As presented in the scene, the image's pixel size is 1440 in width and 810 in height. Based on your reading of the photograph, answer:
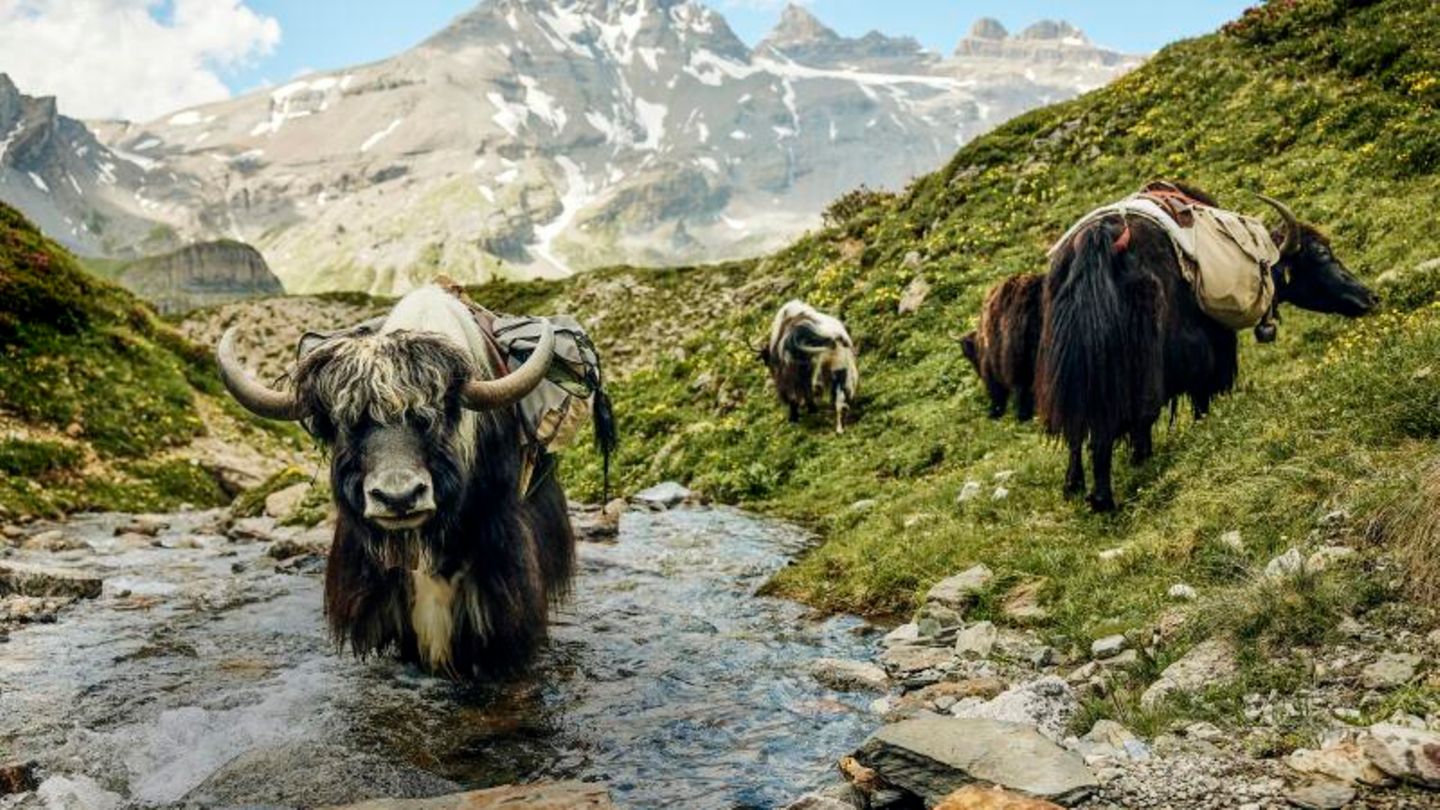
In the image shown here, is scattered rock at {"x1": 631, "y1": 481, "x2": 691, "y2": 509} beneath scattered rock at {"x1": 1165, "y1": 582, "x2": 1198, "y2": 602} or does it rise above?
beneath

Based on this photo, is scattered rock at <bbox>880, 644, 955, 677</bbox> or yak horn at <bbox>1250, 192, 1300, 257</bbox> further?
yak horn at <bbox>1250, 192, 1300, 257</bbox>

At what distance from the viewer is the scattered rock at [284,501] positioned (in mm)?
13727

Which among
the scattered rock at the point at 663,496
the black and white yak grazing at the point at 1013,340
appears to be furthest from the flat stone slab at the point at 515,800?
the scattered rock at the point at 663,496

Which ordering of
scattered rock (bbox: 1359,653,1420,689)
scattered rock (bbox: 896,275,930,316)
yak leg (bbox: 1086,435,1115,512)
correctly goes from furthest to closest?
scattered rock (bbox: 896,275,930,316), yak leg (bbox: 1086,435,1115,512), scattered rock (bbox: 1359,653,1420,689)

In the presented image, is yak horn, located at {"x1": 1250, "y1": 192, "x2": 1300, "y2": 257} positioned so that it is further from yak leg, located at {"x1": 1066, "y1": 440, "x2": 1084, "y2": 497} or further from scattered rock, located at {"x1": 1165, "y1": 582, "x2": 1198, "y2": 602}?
scattered rock, located at {"x1": 1165, "y1": 582, "x2": 1198, "y2": 602}

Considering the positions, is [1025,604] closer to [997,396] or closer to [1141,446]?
[1141,446]

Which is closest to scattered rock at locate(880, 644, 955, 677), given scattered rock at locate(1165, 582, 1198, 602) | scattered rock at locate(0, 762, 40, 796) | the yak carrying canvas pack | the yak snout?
scattered rock at locate(1165, 582, 1198, 602)

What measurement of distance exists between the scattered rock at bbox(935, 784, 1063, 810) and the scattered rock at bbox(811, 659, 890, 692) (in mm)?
2064

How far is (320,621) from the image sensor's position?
777 cm

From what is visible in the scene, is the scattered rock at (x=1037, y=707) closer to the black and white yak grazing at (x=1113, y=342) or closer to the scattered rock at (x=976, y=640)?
the scattered rock at (x=976, y=640)

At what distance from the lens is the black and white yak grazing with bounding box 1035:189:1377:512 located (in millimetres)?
7328

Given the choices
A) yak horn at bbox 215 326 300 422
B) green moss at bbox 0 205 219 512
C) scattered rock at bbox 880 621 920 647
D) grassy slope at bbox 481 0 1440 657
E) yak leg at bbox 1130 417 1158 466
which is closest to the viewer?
yak horn at bbox 215 326 300 422

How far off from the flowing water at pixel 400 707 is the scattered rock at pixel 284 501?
16.0 feet

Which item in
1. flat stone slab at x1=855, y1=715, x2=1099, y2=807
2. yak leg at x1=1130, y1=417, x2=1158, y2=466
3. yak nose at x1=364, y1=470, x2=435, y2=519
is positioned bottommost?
flat stone slab at x1=855, y1=715, x2=1099, y2=807
